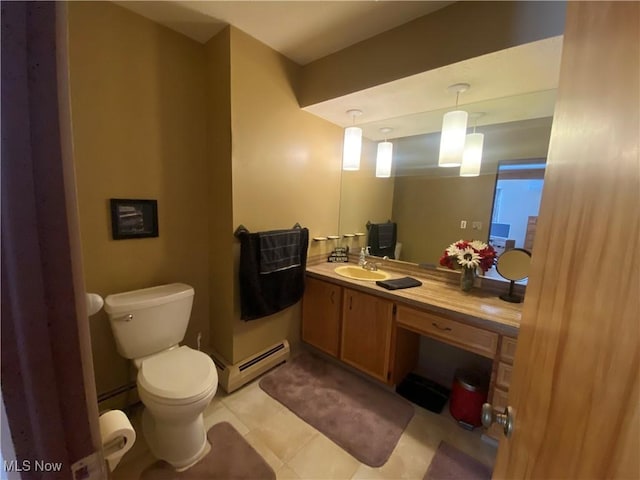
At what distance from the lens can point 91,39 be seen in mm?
1412

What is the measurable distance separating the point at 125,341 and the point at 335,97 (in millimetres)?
2064

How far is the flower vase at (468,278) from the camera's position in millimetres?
1821

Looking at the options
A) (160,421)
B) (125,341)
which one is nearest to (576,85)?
(160,421)

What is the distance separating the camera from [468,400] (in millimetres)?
1638

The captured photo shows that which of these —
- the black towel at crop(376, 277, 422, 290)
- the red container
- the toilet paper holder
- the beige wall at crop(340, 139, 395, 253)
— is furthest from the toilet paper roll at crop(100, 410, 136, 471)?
the beige wall at crop(340, 139, 395, 253)

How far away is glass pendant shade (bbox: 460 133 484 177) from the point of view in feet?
6.00

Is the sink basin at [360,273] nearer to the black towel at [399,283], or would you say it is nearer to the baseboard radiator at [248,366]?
the black towel at [399,283]

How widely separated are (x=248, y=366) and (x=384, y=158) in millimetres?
2046

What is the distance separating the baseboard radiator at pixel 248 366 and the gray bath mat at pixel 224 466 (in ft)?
1.35

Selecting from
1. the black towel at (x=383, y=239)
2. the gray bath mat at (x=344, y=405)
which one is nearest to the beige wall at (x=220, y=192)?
the gray bath mat at (x=344, y=405)

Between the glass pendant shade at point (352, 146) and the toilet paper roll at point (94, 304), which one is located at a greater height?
the glass pendant shade at point (352, 146)

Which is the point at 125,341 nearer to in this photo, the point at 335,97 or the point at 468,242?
the point at 335,97

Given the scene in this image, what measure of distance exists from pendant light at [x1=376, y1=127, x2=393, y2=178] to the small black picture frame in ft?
5.83

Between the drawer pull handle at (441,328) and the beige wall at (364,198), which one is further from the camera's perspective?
the beige wall at (364,198)
